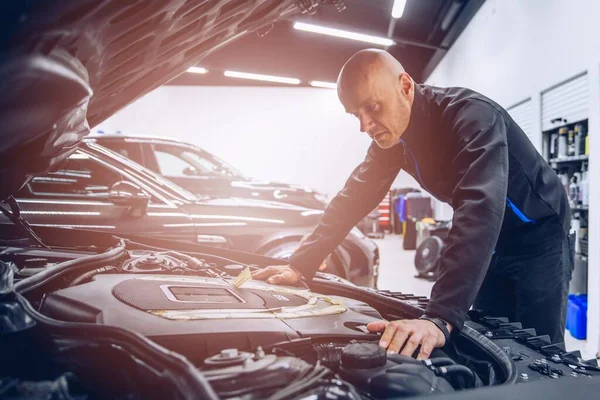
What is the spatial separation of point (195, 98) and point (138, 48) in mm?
10191

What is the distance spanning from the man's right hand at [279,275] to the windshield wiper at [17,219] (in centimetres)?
67

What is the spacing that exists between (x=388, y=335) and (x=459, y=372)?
5.9 inches

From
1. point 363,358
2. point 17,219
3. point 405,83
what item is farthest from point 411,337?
point 17,219

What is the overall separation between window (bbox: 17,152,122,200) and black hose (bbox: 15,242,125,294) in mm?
1603

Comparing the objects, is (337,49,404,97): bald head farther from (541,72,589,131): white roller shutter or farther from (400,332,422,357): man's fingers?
(541,72,589,131): white roller shutter

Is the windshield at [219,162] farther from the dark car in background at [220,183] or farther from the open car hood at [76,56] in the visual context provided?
the open car hood at [76,56]

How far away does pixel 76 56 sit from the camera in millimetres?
839

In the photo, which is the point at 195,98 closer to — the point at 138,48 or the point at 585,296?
the point at 585,296

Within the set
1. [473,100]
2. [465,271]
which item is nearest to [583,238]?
[473,100]

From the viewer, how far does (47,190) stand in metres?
2.73

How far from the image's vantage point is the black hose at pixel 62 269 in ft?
2.98

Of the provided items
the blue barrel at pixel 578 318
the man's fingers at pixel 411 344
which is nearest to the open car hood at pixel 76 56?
the man's fingers at pixel 411 344

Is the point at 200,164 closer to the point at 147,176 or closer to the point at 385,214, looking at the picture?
the point at 147,176

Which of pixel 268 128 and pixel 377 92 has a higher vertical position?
pixel 268 128
